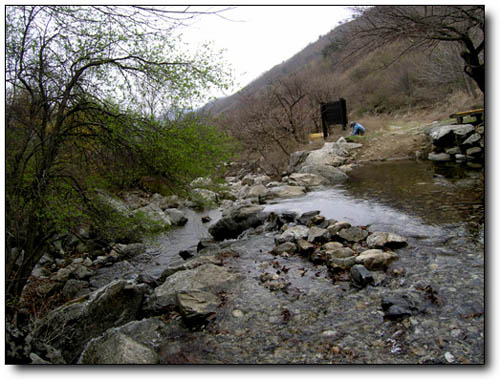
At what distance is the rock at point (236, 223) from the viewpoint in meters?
8.58

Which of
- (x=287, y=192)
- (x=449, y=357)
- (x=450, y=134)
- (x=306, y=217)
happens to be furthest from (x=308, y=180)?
(x=449, y=357)

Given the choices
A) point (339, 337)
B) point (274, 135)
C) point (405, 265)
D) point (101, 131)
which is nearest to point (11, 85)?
point (101, 131)

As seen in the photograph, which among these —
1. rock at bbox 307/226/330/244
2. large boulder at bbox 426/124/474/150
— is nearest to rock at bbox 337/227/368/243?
rock at bbox 307/226/330/244

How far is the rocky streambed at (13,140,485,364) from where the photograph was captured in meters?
2.86

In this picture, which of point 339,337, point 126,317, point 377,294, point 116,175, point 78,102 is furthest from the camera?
point 116,175

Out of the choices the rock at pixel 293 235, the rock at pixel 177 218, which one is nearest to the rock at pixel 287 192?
the rock at pixel 177 218

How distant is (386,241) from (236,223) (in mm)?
4421

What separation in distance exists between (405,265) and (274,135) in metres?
15.7

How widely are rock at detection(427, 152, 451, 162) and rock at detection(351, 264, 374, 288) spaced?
11.0m

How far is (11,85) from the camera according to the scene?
12.7ft

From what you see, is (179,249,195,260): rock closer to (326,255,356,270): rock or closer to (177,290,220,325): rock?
(177,290,220,325): rock

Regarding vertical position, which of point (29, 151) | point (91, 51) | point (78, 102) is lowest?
point (29, 151)

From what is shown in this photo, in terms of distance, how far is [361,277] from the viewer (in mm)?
4012

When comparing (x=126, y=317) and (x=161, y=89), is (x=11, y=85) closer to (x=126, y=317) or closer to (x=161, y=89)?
(x=161, y=89)
